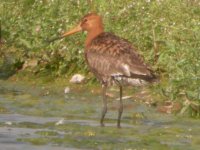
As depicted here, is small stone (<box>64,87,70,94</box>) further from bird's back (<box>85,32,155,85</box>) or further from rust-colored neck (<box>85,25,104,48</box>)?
bird's back (<box>85,32,155,85</box>)

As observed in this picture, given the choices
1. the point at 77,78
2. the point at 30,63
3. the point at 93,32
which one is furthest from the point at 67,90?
the point at 93,32

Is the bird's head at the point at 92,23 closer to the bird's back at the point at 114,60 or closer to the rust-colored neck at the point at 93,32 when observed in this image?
the rust-colored neck at the point at 93,32

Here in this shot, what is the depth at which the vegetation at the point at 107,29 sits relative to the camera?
43.8ft

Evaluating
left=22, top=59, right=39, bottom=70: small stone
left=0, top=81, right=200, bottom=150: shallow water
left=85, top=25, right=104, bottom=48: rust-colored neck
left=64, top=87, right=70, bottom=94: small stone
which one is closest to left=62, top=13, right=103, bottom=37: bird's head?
left=85, top=25, right=104, bottom=48: rust-colored neck

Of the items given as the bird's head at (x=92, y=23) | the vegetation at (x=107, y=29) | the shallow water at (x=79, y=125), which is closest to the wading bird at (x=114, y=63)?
the bird's head at (x=92, y=23)

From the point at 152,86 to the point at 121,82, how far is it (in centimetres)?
151

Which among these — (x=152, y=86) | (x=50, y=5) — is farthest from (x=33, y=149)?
(x=50, y=5)

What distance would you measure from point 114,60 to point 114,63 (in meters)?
0.06

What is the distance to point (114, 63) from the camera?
1193 cm

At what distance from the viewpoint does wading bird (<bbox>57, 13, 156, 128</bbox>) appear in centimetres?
1166

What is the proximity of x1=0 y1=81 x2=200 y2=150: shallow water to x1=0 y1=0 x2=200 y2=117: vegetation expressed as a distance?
2.26 feet

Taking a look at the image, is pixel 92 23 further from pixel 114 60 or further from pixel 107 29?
pixel 107 29

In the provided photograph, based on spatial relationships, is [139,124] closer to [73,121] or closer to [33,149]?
[73,121]

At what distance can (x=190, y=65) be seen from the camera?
490 inches
